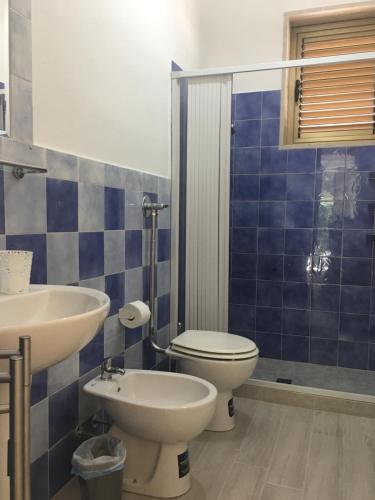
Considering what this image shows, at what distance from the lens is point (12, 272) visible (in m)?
1.18

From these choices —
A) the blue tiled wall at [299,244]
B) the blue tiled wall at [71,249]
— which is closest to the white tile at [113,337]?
the blue tiled wall at [71,249]

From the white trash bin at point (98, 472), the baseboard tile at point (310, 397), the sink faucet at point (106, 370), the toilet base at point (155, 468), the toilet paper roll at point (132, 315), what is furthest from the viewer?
the baseboard tile at point (310, 397)

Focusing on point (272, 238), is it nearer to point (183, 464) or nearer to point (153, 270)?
point (153, 270)

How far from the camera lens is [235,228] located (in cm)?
312

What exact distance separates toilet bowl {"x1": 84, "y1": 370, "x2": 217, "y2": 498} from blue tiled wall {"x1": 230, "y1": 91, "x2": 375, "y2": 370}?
4.86 ft

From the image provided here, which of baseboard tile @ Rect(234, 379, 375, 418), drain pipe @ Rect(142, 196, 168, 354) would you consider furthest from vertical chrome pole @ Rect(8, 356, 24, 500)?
baseboard tile @ Rect(234, 379, 375, 418)

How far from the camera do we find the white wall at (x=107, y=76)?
57.0 inches

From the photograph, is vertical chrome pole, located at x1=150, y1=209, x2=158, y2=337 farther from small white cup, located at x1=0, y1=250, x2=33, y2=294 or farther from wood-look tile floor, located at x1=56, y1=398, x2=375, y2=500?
small white cup, located at x1=0, y1=250, x2=33, y2=294

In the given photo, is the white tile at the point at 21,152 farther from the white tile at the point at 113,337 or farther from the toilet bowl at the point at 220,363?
the toilet bowl at the point at 220,363

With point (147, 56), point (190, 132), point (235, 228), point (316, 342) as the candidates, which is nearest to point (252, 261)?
point (235, 228)

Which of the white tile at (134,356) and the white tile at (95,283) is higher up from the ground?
the white tile at (95,283)

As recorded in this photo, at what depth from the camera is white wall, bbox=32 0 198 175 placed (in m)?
1.45

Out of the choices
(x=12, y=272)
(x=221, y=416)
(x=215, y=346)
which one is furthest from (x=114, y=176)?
(x=221, y=416)

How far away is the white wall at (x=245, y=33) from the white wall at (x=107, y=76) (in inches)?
16.7
